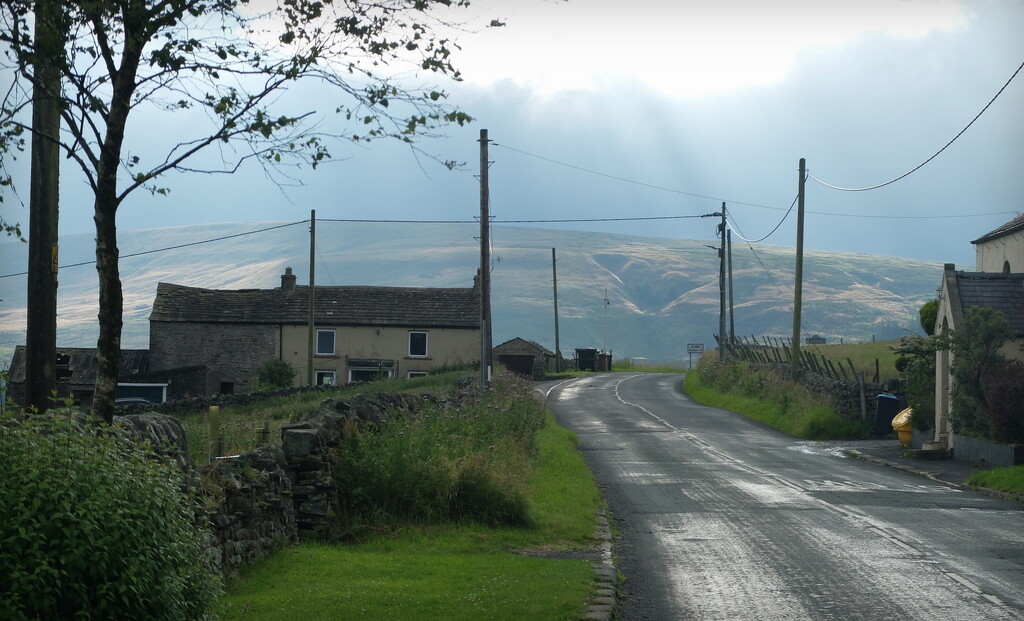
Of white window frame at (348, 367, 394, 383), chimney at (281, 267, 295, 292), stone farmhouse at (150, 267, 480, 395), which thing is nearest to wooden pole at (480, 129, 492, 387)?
stone farmhouse at (150, 267, 480, 395)

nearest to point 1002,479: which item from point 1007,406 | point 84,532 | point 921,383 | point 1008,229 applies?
point 1007,406

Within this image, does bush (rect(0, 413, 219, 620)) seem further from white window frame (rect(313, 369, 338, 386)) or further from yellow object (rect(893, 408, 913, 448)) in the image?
white window frame (rect(313, 369, 338, 386))

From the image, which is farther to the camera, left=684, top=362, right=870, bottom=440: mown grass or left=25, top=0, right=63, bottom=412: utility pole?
left=684, top=362, right=870, bottom=440: mown grass

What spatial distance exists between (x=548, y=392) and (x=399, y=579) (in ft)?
146

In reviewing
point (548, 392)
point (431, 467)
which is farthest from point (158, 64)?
point (548, 392)

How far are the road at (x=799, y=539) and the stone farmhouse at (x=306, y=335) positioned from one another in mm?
38406

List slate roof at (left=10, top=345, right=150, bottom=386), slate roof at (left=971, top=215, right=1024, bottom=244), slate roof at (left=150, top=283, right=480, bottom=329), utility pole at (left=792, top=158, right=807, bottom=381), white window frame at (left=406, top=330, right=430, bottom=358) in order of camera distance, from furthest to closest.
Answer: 1. white window frame at (left=406, top=330, right=430, bottom=358)
2. slate roof at (left=150, top=283, right=480, bottom=329)
3. slate roof at (left=10, top=345, right=150, bottom=386)
4. slate roof at (left=971, top=215, right=1024, bottom=244)
5. utility pole at (left=792, top=158, right=807, bottom=381)

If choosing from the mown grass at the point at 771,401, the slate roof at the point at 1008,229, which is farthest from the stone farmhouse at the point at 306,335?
the slate roof at the point at 1008,229

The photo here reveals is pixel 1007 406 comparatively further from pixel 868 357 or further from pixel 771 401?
pixel 868 357

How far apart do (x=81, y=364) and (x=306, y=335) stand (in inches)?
529

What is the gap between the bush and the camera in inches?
210

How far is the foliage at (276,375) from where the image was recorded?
190 feet

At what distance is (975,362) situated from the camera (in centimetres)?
2500

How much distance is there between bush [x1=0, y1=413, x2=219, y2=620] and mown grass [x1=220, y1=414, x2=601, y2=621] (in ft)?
6.81
